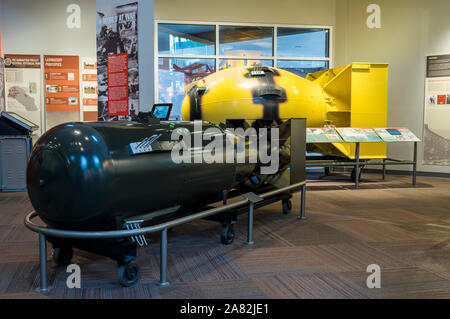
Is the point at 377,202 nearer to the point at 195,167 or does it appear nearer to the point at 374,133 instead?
the point at 374,133

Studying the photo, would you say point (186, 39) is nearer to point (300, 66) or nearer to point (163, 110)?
point (300, 66)

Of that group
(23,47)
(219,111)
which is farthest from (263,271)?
(23,47)

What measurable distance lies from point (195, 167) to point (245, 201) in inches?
21.3

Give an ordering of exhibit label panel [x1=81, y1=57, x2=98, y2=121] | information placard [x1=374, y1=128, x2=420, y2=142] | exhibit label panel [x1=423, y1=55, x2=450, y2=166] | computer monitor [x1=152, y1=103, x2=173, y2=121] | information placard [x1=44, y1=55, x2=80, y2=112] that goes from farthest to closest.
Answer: exhibit label panel [x1=81, y1=57, x2=98, y2=121] → information placard [x1=44, y1=55, x2=80, y2=112] → exhibit label panel [x1=423, y1=55, x2=450, y2=166] → information placard [x1=374, y1=128, x2=420, y2=142] → computer monitor [x1=152, y1=103, x2=173, y2=121]

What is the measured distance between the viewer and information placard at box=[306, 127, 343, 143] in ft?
17.9

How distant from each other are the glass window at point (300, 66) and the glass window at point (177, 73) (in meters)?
1.56

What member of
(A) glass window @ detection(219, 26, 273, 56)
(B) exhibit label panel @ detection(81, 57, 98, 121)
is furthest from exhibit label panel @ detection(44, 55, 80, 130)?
(A) glass window @ detection(219, 26, 273, 56)

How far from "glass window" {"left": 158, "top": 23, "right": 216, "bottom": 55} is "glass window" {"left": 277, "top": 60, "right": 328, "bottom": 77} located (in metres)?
1.58

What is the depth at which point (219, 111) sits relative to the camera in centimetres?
480

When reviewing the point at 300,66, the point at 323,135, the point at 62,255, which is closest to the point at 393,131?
the point at 323,135

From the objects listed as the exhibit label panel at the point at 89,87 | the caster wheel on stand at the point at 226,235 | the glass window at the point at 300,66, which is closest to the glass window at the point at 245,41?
the glass window at the point at 300,66

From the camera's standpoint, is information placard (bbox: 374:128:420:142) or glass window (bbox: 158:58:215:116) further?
glass window (bbox: 158:58:215:116)

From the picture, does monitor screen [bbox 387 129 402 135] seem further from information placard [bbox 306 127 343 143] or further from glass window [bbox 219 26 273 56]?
glass window [bbox 219 26 273 56]

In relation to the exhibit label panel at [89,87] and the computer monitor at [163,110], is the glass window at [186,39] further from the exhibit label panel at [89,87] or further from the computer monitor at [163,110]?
the computer monitor at [163,110]
